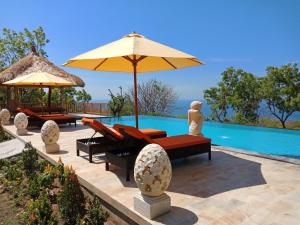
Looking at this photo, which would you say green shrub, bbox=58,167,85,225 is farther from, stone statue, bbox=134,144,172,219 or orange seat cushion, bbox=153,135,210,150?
orange seat cushion, bbox=153,135,210,150

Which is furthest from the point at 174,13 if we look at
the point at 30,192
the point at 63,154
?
the point at 30,192

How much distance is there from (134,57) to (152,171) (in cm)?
357

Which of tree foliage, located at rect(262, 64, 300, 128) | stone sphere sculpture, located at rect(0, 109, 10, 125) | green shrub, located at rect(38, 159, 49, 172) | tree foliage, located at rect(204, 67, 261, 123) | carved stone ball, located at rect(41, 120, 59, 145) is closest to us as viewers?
green shrub, located at rect(38, 159, 49, 172)

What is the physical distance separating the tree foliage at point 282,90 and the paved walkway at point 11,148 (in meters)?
12.8

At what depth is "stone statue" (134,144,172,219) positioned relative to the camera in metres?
2.93

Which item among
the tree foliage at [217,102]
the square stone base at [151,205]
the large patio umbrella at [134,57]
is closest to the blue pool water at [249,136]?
the tree foliage at [217,102]

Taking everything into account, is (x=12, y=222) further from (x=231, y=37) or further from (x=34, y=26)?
(x=231, y=37)

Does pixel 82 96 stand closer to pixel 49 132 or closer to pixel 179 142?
pixel 49 132

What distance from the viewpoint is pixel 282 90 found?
14391 millimetres

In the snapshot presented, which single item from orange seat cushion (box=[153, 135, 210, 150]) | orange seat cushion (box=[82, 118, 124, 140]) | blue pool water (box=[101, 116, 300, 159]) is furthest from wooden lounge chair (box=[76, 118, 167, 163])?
blue pool water (box=[101, 116, 300, 159])

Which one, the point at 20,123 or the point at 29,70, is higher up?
the point at 29,70

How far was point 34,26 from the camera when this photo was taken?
77.7 feet

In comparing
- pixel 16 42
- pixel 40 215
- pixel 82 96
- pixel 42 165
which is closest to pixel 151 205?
pixel 40 215

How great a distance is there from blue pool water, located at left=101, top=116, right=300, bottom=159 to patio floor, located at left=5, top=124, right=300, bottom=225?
327 centimetres
